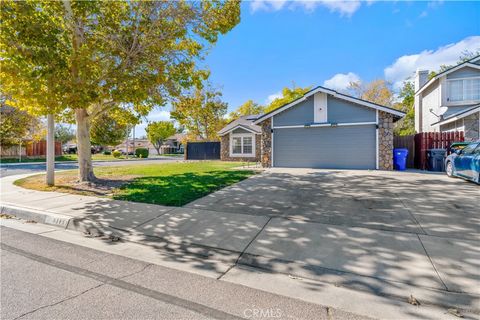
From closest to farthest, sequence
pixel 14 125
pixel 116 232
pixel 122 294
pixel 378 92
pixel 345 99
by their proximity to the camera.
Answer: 1. pixel 122 294
2. pixel 116 232
3. pixel 345 99
4. pixel 14 125
5. pixel 378 92

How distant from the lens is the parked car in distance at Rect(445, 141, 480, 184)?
7.91 meters

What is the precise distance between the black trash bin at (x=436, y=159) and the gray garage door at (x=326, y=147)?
2.72 metres

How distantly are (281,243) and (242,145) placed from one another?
19.5m

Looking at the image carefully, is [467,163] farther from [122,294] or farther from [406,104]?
[406,104]

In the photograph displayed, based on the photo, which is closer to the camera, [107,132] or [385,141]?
[385,141]

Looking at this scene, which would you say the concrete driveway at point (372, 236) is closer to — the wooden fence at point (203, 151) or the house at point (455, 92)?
the house at point (455, 92)

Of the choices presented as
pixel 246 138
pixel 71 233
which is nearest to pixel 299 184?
pixel 71 233

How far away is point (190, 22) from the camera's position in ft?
31.7

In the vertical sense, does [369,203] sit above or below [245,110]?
below

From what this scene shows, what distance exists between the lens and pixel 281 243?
13.6 ft

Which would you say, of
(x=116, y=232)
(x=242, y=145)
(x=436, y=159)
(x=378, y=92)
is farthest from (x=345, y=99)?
(x=378, y=92)

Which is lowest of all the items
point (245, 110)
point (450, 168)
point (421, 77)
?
point (450, 168)

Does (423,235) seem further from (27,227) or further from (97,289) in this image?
(27,227)

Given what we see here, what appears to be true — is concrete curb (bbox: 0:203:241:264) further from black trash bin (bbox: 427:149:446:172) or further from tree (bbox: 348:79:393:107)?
tree (bbox: 348:79:393:107)
